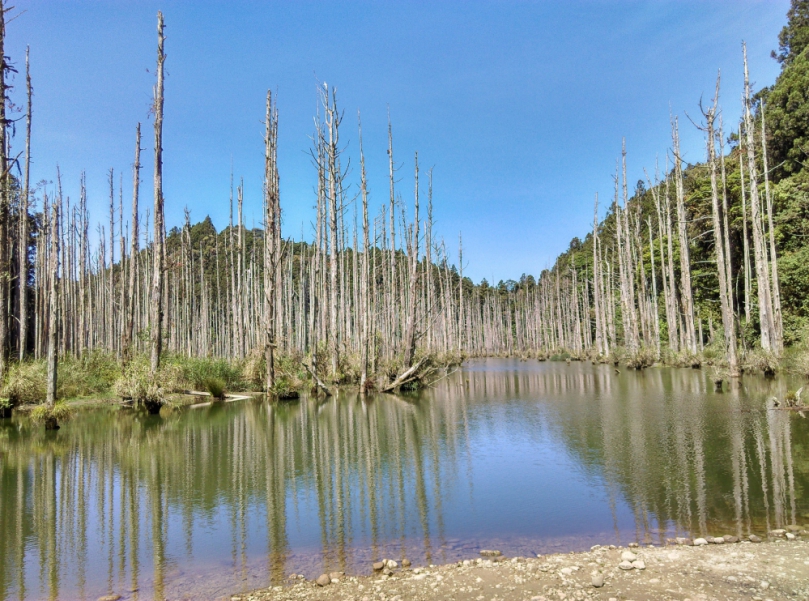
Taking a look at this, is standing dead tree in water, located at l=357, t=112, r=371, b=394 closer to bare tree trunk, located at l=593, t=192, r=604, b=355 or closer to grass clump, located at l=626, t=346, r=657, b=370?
grass clump, located at l=626, t=346, r=657, b=370

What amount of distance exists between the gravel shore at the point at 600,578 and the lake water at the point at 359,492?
0.31 metres

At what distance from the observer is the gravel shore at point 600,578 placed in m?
3.54

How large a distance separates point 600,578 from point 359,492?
10.8 feet

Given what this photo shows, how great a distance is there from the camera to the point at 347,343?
2197 centimetres

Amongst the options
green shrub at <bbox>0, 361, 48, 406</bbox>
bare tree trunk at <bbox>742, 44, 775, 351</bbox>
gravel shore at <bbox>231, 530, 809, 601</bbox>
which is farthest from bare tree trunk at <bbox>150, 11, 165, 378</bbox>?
bare tree trunk at <bbox>742, 44, 775, 351</bbox>

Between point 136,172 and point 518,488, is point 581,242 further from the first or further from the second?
point 518,488

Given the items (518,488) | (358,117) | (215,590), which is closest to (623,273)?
(358,117)

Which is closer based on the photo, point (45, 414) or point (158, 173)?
point (45, 414)

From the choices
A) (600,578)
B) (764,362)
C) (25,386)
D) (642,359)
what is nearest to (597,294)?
(642,359)

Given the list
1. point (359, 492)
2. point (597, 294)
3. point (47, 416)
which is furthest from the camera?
point (597, 294)

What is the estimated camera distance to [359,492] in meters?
6.39

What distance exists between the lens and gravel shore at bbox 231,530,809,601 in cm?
354

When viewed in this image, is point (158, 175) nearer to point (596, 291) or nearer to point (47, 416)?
point (47, 416)

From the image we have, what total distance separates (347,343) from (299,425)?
33.8 feet
